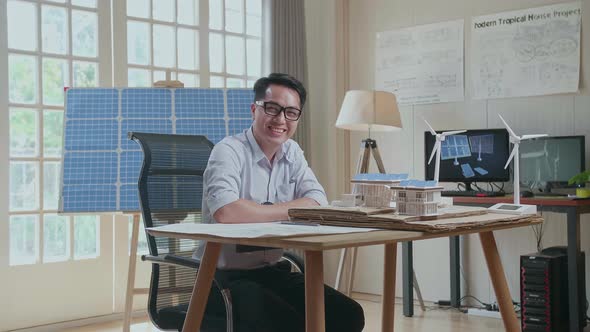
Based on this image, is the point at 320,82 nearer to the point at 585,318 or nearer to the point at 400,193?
the point at 585,318

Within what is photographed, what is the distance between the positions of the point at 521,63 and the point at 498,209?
2678 mm

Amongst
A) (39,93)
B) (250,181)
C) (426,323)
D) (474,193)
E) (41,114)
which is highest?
(39,93)

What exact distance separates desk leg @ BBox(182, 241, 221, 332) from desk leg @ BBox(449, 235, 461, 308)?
309 centimetres

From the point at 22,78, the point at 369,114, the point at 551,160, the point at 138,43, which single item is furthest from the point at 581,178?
the point at 22,78

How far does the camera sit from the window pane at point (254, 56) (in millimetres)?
5227

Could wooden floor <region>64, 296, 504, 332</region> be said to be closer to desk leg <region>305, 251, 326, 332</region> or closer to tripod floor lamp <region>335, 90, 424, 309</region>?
tripod floor lamp <region>335, 90, 424, 309</region>

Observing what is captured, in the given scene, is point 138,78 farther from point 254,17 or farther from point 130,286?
point 130,286

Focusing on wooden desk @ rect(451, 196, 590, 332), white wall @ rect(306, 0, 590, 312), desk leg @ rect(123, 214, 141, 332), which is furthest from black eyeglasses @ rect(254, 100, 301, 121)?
white wall @ rect(306, 0, 590, 312)

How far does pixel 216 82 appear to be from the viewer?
4988mm

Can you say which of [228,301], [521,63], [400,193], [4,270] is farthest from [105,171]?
[521,63]

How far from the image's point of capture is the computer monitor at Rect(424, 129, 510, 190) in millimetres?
4488

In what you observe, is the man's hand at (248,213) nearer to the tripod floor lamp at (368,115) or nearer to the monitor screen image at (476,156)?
the tripod floor lamp at (368,115)

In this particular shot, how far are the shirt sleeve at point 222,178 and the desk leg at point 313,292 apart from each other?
72cm

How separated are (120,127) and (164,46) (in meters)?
1.13
